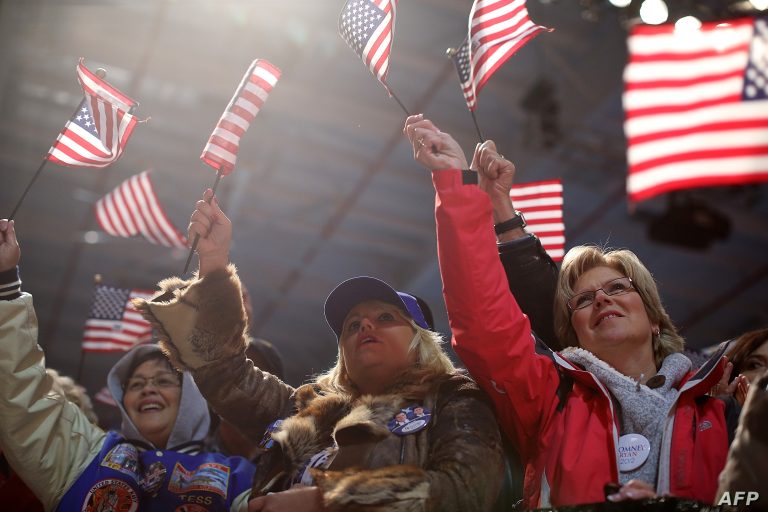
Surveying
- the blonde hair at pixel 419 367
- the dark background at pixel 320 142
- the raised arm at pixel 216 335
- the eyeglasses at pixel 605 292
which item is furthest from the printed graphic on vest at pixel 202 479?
the eyeglasses at pixel 605 292

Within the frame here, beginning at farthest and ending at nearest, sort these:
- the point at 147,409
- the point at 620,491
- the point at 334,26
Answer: the point at 334,26
the point at 147,409
the point at 620,491

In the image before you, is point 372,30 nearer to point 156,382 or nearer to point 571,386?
point 571,386

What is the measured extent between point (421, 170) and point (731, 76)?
22.1 feet

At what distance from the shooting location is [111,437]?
3.16m

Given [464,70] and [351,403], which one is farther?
[464,70]

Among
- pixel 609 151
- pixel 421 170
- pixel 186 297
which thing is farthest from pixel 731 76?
pixel 421 170

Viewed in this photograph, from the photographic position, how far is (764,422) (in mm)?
1562

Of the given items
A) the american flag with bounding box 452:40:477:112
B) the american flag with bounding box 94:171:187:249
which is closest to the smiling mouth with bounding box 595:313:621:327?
the american flag with bounding box 452:40:477:112

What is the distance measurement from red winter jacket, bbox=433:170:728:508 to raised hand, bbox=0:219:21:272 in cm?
156

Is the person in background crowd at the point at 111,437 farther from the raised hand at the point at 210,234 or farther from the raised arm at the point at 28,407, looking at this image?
the raised hand at the point at 210,234

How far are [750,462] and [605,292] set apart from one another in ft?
3.51

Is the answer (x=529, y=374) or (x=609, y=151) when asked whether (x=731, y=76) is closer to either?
(x=529, y=374)

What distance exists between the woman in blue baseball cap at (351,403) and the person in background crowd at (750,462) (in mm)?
690

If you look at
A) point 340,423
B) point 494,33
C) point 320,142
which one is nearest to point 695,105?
point 494,33
